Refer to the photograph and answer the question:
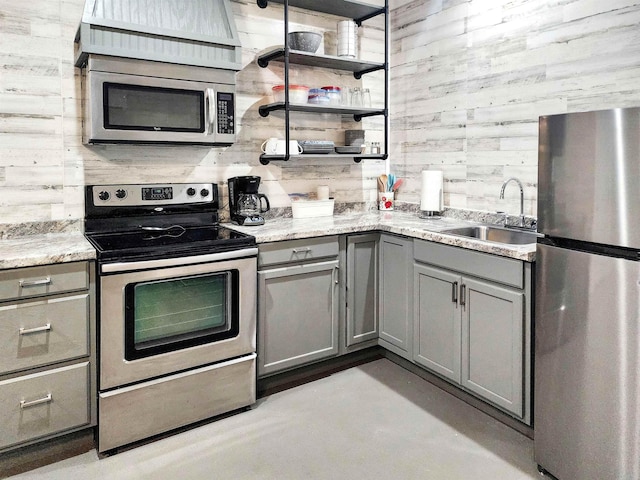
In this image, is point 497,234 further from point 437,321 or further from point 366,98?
point 366,98

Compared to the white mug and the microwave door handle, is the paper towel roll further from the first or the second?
the microwave door handle

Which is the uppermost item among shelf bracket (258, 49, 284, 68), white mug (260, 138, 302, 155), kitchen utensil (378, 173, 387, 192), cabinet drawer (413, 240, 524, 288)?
shelf bracket (258, 49, 284, 68)

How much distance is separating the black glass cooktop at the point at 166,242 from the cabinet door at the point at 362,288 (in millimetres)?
740

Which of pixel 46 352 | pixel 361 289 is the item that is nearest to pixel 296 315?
pixel 361 289

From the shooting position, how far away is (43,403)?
6.97ft

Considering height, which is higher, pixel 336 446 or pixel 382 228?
pixel 382 228

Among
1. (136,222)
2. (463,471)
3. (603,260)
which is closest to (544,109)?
(603,260)

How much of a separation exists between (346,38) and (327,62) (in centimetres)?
22

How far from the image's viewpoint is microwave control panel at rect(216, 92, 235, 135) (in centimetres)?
276

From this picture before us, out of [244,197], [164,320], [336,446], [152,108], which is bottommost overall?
[336,446]

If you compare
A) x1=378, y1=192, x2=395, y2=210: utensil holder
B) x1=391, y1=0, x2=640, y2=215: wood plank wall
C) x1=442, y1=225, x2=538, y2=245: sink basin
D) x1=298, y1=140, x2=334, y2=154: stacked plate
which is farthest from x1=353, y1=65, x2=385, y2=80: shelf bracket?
x1=442, y1=225, x2=538, y2=245: sink basin

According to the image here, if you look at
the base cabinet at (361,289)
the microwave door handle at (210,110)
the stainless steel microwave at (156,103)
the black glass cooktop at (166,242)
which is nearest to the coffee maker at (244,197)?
the black glass cooktop at (166,242)

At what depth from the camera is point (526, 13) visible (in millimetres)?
2818

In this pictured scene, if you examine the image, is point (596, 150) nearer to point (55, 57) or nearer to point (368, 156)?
point (368, 156)
